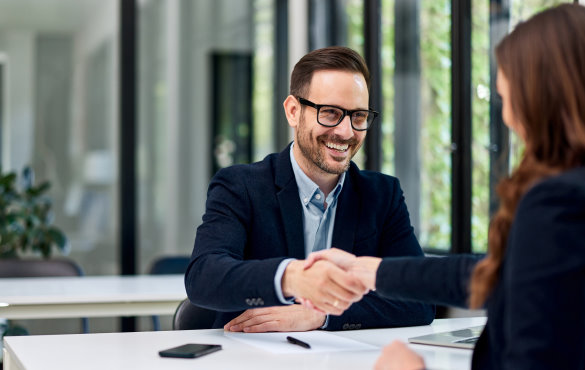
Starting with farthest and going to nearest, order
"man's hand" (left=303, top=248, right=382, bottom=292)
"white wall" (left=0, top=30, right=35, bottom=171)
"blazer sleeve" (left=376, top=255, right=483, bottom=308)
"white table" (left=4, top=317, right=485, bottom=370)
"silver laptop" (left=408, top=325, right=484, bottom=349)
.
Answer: "white wall" (left=0, top=30, right=35, bottom=171)
"silver laptop" (left=408, top=325, right=484, bottom=349)
"man's hand" (left=303, top=248, right=382, bottom=292)
"white table" (left=4, top=317, right=485, bottom=370)
"blazer sleeve" (left=376, top=255, right=483, bottom=308)

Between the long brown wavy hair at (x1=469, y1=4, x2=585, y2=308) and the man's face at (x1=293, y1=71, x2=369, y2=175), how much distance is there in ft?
3.57

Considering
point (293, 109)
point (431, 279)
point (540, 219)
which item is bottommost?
point (431, 279)

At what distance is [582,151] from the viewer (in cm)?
110

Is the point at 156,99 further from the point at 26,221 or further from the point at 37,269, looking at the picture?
the point at 37,269

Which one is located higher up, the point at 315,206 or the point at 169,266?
the point at 315,206

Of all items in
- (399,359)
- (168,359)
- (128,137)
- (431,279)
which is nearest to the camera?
(399,359)

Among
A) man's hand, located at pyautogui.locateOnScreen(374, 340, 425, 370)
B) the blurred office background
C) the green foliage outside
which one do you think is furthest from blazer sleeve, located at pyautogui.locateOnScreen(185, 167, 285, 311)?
the blurred office background

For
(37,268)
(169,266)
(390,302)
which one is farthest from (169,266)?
(390,302)

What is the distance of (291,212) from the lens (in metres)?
2.23

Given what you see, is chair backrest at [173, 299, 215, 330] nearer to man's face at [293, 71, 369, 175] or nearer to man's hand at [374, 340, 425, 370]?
man's face at [293, 71, 369, 175]

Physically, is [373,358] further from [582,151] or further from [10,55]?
[10,55]

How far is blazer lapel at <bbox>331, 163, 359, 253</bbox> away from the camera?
88.5 inches

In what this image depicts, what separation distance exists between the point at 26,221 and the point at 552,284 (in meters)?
4.48

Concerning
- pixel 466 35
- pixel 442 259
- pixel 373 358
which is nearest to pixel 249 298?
pixel 373 358
